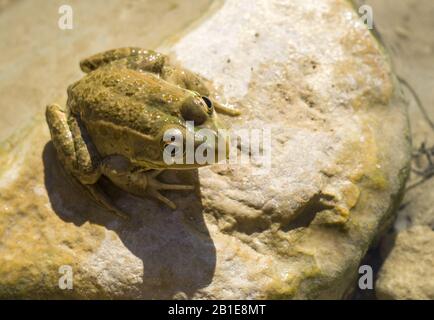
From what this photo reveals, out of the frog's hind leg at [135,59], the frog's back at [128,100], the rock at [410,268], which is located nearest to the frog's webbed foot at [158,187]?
the frog's back at [128,100]

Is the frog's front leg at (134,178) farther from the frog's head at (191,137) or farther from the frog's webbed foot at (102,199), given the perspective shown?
the frog's head at (191,137)

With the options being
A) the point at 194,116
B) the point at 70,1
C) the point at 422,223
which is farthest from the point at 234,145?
the point at 70,1

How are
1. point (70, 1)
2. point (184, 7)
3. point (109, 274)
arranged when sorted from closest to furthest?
point (109, 274)
point (184, 7)
point (70, 1)

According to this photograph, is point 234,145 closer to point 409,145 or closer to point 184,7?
point 409,145

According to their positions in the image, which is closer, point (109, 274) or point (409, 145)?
point (109, 274)

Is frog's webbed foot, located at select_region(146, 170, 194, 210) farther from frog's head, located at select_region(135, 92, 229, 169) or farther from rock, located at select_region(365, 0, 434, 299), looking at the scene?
rock, located at select_region(365, 0, 434, 299)

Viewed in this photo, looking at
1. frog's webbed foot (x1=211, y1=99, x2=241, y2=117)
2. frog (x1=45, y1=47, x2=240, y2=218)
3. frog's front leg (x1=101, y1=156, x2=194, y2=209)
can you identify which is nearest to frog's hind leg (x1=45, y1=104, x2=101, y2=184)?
frog (x1=45, y1=47, x2=240, y2=218)

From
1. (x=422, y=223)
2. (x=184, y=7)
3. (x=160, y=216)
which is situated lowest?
(x=422, y=223)
